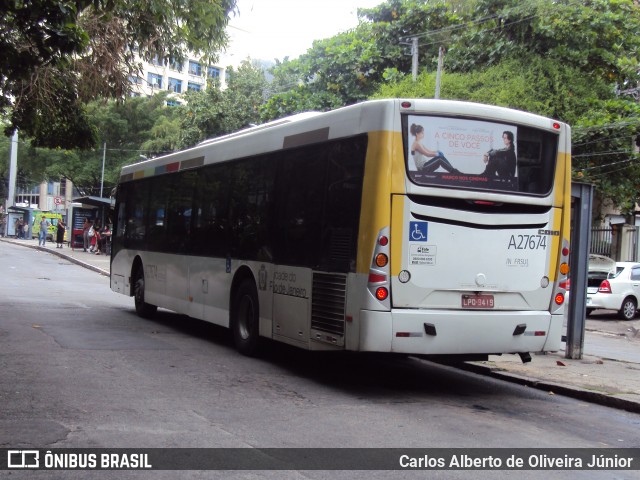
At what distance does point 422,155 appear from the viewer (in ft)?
26.2

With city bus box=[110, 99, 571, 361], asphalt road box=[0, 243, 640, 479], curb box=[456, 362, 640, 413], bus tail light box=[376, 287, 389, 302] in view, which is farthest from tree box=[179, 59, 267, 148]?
bus tail light box=[376, 287, 389, 302]

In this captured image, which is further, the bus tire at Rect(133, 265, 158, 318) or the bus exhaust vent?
the bus tire at Rect(133, 265, 158, 318)

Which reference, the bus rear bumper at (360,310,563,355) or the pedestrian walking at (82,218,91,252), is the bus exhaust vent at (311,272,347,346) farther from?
the pedestrian walking at (82,218,91,252)

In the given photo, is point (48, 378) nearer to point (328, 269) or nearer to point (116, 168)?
point (328, 269)

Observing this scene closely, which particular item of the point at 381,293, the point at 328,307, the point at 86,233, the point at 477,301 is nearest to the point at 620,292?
the point at 477,301

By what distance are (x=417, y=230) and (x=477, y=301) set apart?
1.10 metres

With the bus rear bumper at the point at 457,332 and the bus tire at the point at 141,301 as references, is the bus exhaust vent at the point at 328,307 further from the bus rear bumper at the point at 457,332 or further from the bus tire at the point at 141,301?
the bus tire at the point at 141,301

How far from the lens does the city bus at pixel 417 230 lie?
25.6 ft

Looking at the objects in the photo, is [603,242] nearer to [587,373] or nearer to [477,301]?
[587,373]

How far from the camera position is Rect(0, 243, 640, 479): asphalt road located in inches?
237

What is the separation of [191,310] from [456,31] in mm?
21260

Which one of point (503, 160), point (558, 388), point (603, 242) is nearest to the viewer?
point (503, 160)

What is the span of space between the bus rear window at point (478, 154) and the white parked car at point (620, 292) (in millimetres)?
13782

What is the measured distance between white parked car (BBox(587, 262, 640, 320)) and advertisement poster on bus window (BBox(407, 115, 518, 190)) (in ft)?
46.6
